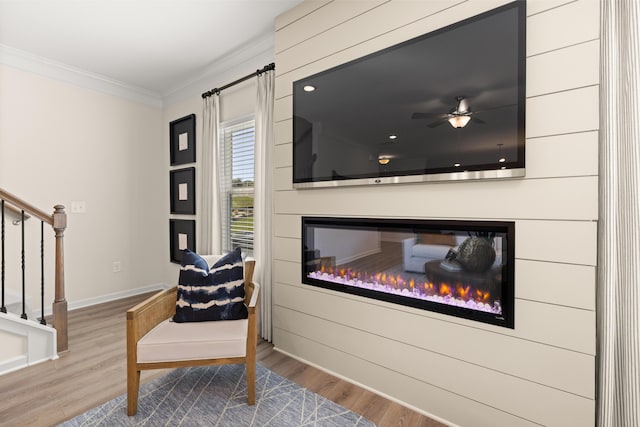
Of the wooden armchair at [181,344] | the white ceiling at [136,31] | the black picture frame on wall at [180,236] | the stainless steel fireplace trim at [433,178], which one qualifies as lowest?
the wooden armchair at [181,344]

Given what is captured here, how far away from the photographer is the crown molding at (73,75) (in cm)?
304

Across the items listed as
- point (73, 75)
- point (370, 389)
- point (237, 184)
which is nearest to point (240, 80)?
point (237, 184)

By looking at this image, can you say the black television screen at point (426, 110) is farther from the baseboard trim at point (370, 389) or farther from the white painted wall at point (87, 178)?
the white painted wall at point (87, 178)

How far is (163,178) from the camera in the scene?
424 centimetres

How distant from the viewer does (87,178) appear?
141 inches

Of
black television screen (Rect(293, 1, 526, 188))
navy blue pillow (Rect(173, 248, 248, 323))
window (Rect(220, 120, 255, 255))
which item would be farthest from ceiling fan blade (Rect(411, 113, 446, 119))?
window (Rect(220, 120, 255, 255))

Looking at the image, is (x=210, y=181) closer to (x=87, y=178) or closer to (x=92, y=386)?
(x=87, y=178)

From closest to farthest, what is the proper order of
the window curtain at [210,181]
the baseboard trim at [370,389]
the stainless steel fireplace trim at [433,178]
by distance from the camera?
the stainless steel fireplace trim at [433,178], the baseboard trim at [370,389], the window curtain at [210,181]

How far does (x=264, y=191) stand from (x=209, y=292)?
3.25ft

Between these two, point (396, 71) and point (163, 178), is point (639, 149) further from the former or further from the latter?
point (163, 178)

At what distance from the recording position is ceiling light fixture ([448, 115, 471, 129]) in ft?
5.26

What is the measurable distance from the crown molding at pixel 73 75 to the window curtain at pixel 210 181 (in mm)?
1116

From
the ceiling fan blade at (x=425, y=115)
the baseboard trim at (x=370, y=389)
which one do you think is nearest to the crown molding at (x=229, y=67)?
the ceiling fan blade at (x=425, y=115)

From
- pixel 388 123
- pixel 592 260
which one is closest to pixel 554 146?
pixel 592 260
